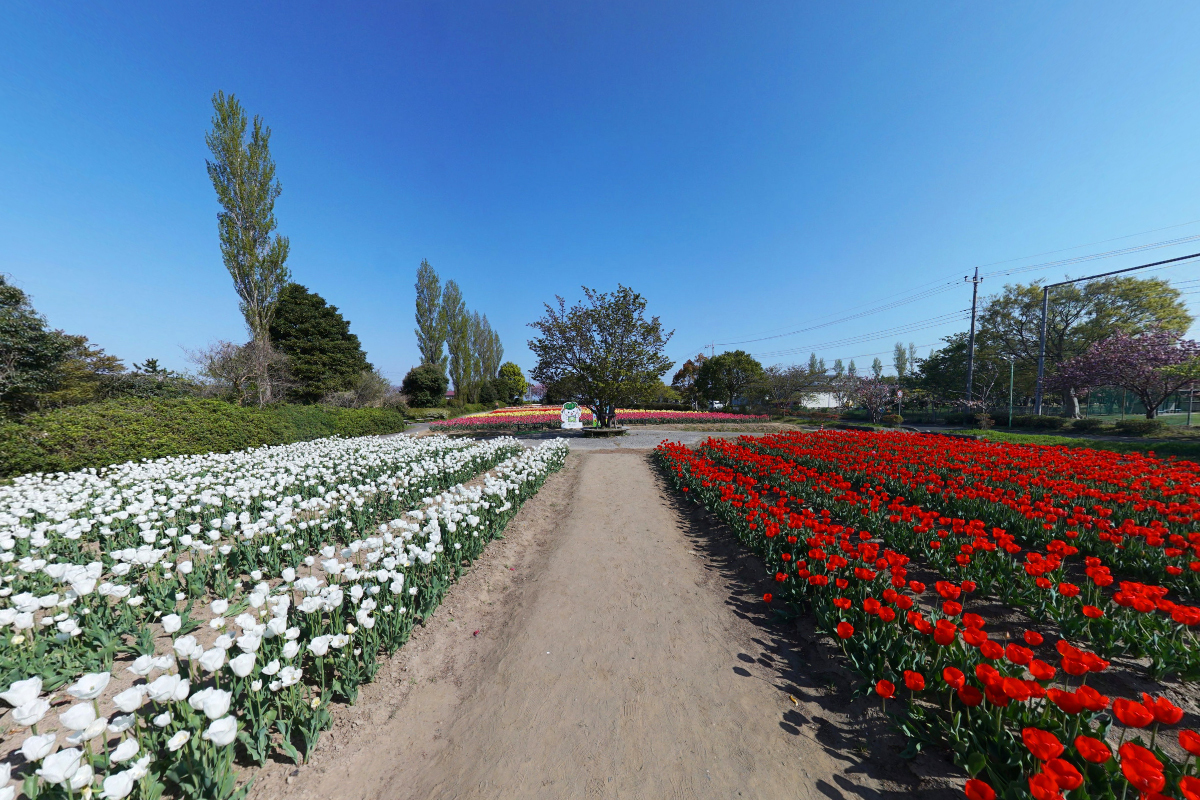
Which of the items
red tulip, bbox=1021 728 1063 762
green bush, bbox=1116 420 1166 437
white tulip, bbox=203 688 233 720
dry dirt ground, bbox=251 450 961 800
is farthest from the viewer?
green bush, bbox=1116 420 1166 437

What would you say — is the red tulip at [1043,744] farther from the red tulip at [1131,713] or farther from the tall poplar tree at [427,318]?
the tall poplar tree at [427,318]

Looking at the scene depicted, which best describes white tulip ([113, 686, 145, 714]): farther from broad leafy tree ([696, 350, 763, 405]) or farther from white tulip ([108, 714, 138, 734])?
broad leafy tree ([696, 350, 763, 405])

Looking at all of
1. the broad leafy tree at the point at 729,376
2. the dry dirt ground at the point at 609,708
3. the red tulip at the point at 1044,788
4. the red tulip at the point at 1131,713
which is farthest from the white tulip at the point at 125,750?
the broad leafy tree at the point at 729,376

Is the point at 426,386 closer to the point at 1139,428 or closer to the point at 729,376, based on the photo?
the point at 729,376

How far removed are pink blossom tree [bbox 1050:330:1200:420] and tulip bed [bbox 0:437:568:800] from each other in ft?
104

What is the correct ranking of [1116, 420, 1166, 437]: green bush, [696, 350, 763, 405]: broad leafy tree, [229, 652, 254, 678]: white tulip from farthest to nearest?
[696, 350, 763, 405]: broad leafy tree
[1116, 420, 1166, 437]: green bush
[229, 652, 254, 678]: white tulip

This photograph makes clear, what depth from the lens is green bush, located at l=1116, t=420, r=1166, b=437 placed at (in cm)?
1730

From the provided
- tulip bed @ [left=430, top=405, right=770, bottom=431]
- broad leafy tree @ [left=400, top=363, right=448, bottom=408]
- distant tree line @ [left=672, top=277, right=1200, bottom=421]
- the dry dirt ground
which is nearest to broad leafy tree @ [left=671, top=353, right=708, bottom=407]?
distant tree line @ [left=672, top=277, right=1200, bottom=421]

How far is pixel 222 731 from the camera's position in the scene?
169cm

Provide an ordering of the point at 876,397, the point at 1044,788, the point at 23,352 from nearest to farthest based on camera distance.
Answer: the point at 1044,788, the point at 23,352, the point at 876,397

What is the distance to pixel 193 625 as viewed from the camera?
305 centimetres

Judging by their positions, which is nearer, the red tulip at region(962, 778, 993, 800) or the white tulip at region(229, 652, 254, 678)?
the red tulip at region(962, 778, 993, 800)

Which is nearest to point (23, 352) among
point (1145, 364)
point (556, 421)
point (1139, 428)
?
point (556, 421)

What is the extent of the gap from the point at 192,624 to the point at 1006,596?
259 inches
